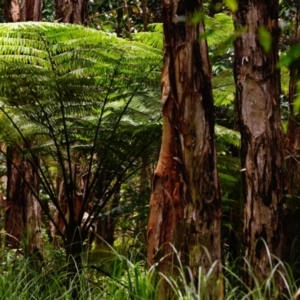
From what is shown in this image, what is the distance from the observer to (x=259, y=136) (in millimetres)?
2914

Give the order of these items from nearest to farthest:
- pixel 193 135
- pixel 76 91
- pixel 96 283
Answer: pixel 193 135
pixel 96 283
pixel 76 91

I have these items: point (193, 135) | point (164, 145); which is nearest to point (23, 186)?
point (164, 145)

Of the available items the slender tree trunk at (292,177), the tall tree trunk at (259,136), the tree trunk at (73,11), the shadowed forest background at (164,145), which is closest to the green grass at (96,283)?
the shadowed forest background at (164,145)

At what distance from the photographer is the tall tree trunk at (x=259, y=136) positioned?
290 centimetres

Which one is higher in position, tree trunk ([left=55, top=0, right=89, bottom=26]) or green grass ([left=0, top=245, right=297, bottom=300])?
tree trunk ([left=55, top=0, right=89, bottom=26])

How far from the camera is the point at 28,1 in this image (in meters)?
5.54

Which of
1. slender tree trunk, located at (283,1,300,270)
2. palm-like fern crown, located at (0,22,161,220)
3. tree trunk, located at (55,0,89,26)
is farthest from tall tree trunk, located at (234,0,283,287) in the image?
tree trunk, located at (55,0,89,26)

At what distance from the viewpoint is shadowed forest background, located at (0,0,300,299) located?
2.75 m

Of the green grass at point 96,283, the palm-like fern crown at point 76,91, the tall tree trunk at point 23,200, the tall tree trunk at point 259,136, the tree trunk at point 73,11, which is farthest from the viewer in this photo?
the tree trunk at point 73,11

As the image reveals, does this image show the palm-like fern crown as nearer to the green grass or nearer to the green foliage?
the green foliage

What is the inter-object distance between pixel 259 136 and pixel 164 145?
0.48 m

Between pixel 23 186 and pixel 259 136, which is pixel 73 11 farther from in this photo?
pixel 259 136

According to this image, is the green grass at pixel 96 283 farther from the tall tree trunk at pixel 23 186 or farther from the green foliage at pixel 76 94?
the tall tree trunk at pixel 23 186

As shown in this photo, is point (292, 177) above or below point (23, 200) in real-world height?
above
